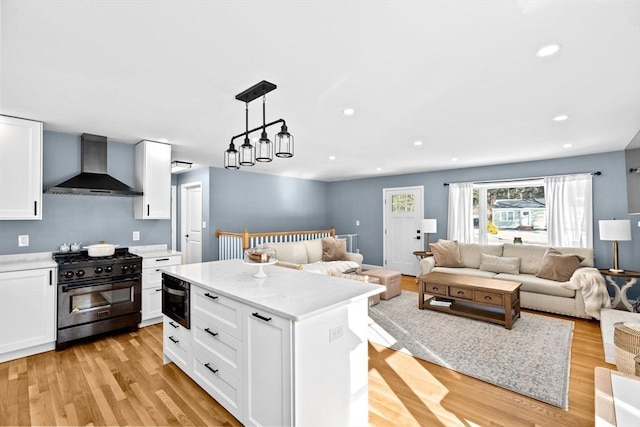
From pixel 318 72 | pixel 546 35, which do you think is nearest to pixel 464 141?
pixel 546 35

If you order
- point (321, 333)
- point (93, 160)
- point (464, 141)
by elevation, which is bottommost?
point (321, 333)

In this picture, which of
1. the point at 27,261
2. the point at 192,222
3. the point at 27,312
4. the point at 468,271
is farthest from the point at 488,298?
the point at 192,222

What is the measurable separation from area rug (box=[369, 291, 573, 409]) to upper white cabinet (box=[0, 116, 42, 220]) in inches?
157

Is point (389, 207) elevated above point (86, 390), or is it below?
above

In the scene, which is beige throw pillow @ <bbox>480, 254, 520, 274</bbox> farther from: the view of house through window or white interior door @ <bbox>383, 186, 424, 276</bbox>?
white interior door @ <bbox>383, 186, 424, 276</bbox>

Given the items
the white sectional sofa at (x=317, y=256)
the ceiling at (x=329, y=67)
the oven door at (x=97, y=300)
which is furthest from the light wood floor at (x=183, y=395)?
the ceiling at (x=329, y=67)

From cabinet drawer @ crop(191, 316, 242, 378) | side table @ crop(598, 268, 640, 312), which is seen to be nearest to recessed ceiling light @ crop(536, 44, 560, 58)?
cabinet drawer @ crop(191, 316, 242, 378)

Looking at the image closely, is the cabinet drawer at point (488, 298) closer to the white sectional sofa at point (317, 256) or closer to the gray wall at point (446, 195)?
the white sectional sofa at point (317, 256)

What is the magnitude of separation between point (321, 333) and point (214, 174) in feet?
16.3

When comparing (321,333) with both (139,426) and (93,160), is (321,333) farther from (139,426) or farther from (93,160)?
(93,160)

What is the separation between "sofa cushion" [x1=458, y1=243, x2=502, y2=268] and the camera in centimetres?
532

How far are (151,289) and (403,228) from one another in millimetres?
5260

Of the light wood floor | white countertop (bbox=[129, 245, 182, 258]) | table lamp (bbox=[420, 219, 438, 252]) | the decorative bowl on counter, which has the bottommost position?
the light wood floor

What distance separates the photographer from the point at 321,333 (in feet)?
5.55
